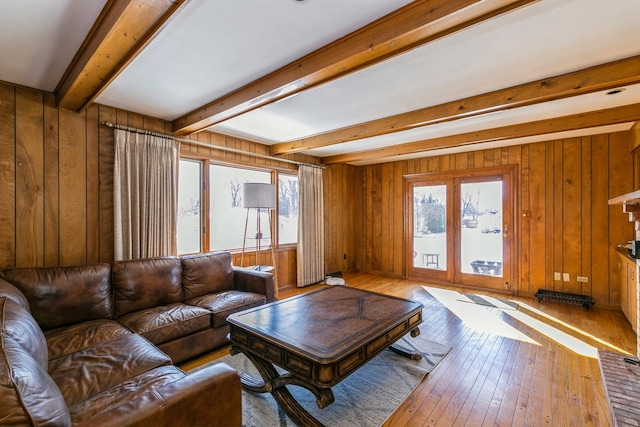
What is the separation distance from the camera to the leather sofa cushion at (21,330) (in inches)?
50.1

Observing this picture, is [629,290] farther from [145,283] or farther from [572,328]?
[145,283]

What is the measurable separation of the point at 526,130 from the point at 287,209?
3730 millimetres

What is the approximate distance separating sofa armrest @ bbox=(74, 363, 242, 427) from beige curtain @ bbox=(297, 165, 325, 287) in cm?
380

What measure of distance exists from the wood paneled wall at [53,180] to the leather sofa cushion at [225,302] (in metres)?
1.17

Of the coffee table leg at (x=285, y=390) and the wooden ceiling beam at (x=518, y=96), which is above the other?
the wooden ceiling beam at (x=518, y=96)

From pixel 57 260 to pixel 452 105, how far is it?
420 centimetres

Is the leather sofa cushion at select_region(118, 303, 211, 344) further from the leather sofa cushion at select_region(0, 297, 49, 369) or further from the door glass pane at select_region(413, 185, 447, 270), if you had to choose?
the door glass pane at select_region(413, 185, 447, 270)

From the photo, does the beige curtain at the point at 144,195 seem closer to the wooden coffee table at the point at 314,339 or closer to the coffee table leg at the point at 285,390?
the wooden coffee table at the point at 314,339

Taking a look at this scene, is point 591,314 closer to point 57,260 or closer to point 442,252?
point 442,252

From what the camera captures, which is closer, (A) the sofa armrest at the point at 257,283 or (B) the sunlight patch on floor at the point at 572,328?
(B) the sunlight patch on floor at the point at 572,328

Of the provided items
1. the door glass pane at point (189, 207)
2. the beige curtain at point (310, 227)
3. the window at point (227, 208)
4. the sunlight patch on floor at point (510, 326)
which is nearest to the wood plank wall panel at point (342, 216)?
the beige curtain at point (310, 227)

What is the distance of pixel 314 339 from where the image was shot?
187 centimetres

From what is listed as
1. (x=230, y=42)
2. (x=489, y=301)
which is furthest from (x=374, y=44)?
(x=489, y=301)

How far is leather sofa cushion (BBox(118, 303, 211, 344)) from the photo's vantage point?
2.33 m
